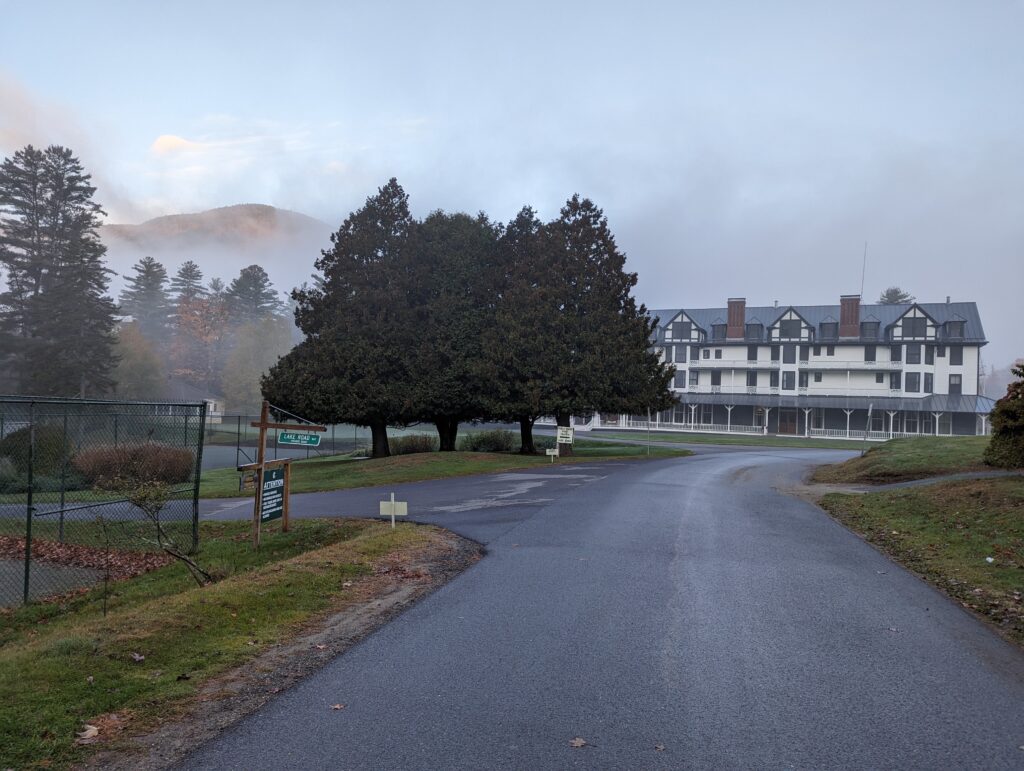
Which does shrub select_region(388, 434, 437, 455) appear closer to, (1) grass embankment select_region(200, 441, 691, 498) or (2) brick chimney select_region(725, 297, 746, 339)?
(1) grass embankment select_region(200, 441, 691, 498)

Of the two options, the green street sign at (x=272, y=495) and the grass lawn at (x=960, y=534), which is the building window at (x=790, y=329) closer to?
the grass lawn at (x=960, y=534)

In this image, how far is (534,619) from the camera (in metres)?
7.49

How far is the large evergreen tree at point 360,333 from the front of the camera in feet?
111

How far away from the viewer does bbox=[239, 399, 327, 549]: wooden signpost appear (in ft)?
41.4

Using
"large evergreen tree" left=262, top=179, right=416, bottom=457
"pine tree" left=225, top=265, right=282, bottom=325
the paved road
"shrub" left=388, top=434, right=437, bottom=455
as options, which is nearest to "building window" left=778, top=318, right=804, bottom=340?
"shrub" left=388, top=434, right=437, bottom=455

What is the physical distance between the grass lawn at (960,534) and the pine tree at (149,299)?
112524mm

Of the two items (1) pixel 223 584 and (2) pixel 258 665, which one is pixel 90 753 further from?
(1) pixel 223 584

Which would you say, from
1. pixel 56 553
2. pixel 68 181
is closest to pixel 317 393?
pixel 56 553

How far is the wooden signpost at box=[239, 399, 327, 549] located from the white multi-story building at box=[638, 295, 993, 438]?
49.6 metres

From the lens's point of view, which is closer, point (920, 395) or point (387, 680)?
point (387, 680)

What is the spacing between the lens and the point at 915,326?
66.7m

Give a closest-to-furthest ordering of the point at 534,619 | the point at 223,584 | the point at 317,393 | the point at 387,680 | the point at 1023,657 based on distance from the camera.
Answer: the point at 387,680, the point at 1023,657, the point at 534,619, the point at 223,584, the point at 317,393

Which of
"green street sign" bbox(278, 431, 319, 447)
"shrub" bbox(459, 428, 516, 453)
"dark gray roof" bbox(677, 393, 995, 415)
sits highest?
"dark gray roof" bbox(677, 393, 995, 415)

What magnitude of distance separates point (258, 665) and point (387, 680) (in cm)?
119
